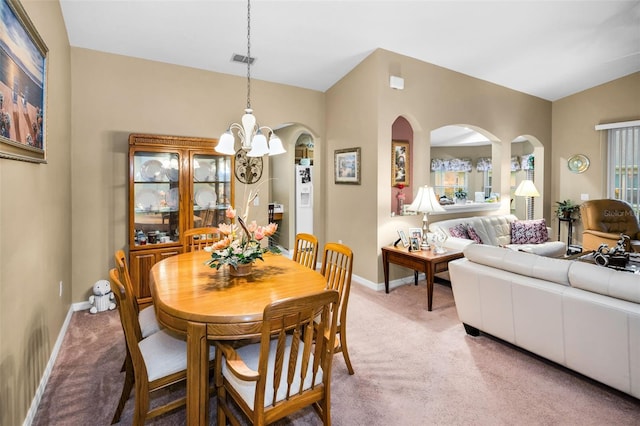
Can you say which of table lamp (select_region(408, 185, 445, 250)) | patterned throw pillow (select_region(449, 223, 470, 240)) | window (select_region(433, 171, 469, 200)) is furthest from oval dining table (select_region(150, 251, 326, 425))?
window (select_region(433, 171, 469, 200))

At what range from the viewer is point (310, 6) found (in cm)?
322

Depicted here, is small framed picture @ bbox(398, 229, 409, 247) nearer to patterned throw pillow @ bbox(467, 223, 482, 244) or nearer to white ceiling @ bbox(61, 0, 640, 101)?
patterned throw pillow @ bbox(467, 223, 482, 244)

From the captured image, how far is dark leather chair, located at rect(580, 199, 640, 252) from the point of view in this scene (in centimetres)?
511

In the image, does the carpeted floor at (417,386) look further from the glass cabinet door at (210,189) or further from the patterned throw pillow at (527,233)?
the patterned throw pillow at (527,233)

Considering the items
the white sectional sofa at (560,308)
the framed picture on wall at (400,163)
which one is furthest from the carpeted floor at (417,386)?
the framed picture on wall at (400,163)

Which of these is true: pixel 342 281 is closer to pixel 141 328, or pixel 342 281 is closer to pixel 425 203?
pixel 141 328

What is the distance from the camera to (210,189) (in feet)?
13.4

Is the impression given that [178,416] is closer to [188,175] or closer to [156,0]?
[188,175]

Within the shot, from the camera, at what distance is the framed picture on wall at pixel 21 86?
1583 mm

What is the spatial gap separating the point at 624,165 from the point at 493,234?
10.0 ft

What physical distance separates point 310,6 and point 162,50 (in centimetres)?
171

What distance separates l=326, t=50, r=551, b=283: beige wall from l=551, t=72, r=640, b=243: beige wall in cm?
180

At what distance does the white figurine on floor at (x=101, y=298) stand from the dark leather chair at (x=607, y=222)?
21.6 ft

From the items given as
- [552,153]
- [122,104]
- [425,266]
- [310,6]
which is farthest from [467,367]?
[552,153]
